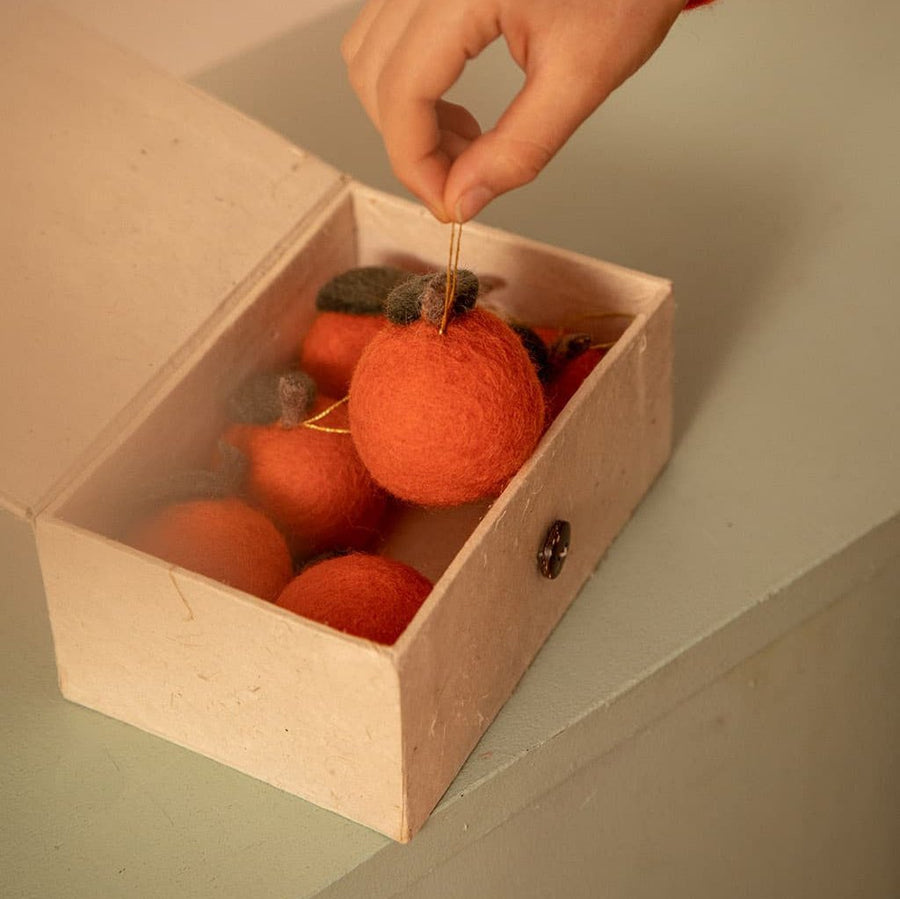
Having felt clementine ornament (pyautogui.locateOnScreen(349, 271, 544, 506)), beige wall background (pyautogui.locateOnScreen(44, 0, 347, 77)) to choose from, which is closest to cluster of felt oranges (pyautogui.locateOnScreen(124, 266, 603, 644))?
felt clementine ornament (pyautogui.locateOnScreen(349, 271, 544, 506))

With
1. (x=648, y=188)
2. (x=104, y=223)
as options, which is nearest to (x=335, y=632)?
(x=104, y=223)

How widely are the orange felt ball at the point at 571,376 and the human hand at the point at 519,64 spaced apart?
16 centimetres

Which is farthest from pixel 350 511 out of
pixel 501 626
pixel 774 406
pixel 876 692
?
pixel 876 692

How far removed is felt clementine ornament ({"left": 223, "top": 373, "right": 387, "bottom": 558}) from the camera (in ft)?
1.95

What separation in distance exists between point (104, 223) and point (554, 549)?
26 centimetres

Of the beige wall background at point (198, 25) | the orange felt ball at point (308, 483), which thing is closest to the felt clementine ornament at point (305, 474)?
the orange felt ball at point (308, 483)

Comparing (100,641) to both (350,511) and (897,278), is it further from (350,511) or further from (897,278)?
(897,278)

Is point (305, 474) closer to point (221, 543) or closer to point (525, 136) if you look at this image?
point (221, 543)

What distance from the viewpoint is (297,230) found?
2.20 feet

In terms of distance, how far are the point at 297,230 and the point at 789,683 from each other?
33 cm

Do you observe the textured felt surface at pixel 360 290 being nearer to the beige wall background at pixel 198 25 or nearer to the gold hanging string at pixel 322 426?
the gold hanging string at pixel 322 426

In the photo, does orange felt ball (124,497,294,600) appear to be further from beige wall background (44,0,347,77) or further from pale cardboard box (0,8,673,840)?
beige wall background (44,0,347,77)

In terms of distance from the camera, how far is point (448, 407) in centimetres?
51

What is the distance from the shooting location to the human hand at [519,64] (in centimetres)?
43
